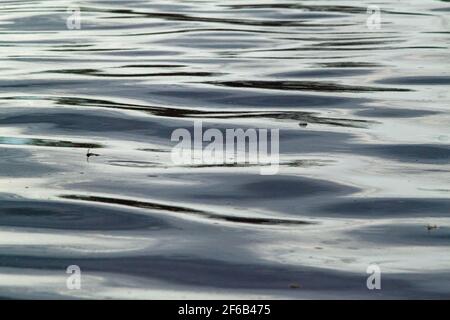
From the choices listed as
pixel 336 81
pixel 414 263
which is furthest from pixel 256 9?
pixel 414 263

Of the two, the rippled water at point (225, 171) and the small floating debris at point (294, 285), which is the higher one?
the rippled water at point (225, 171)

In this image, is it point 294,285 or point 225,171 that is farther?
point 225,171

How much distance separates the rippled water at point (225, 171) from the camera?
4.20 metres

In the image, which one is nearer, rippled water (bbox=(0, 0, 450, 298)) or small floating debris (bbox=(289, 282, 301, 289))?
small floating debris (bbox=(289, 282, 301, 289))

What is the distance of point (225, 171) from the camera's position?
5527 millimetres

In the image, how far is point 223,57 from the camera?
9.32 metres

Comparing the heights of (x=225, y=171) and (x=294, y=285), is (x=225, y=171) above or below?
above

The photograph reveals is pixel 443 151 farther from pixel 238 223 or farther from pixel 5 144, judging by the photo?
pixel 5 144

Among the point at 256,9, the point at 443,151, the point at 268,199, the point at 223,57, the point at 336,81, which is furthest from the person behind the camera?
the point at 256,9

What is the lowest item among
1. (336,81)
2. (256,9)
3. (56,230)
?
(56,230)

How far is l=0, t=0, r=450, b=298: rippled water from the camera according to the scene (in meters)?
4.20

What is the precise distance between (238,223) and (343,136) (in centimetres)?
169

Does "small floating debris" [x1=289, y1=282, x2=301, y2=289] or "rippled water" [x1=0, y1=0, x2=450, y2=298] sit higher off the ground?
"rippled water" [x1=0, y1=0, x2=450, y2=298]

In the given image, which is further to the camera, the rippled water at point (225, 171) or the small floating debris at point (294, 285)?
the rippled water at point (225, 171)
